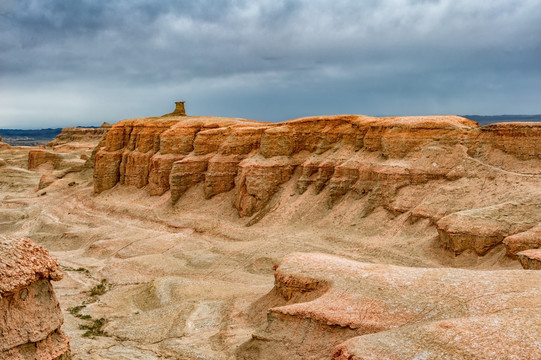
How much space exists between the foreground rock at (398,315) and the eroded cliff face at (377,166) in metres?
9.13

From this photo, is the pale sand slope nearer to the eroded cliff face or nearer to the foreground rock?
the eroded cliff face

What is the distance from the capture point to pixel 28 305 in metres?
12.8

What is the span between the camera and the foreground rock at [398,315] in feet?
39.2

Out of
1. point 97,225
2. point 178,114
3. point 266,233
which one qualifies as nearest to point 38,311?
point 266,233

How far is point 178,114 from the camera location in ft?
178

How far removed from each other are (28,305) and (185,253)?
61.5ft

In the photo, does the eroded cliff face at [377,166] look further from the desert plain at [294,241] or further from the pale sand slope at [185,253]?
the pale sand slope at [185,253]

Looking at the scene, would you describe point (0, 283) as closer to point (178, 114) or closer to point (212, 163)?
point (212, 163)

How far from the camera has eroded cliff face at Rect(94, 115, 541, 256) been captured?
25.8 m

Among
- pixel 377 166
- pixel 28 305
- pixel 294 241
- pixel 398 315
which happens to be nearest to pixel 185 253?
pixel 294 241

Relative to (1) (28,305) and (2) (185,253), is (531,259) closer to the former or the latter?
(1) (28,305)

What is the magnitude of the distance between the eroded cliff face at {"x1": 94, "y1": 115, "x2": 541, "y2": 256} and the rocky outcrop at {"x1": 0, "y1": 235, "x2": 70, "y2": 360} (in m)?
18.5

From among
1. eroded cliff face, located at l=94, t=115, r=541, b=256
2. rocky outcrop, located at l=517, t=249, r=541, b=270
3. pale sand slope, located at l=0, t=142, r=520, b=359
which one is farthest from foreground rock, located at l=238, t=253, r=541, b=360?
eroded cliff face, located at l=94, t=115, r=541, b=256

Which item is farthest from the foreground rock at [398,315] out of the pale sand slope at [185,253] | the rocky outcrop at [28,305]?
the rocky outcrop at [28,305]
